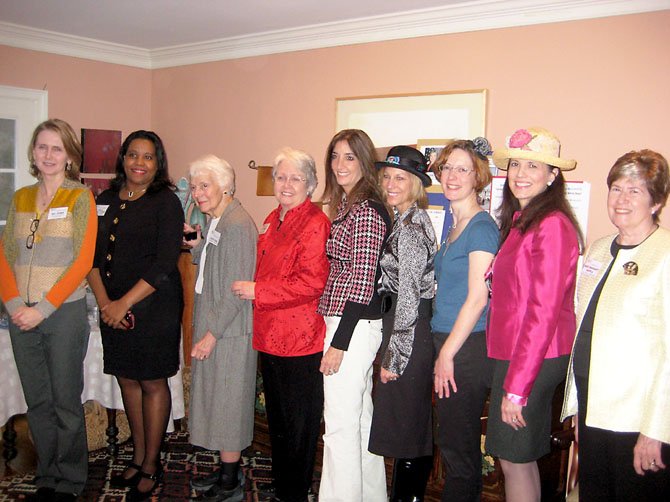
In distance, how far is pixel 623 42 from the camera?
2.83 m

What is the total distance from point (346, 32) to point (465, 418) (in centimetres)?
261

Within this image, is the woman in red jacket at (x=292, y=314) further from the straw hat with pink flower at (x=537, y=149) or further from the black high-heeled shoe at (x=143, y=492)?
the straw hat with pink flower at (x=537, y=149)

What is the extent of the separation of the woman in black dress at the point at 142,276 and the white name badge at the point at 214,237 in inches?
5.7

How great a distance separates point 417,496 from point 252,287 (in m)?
1.07

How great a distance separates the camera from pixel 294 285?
7.72 ft

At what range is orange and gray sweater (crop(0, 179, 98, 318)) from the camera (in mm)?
2547

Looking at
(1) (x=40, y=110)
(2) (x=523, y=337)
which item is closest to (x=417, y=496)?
(2) (x=523, y=337)

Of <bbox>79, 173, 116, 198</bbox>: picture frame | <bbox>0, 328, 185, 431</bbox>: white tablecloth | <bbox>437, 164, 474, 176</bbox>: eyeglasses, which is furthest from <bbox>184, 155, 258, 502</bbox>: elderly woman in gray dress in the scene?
<bbox>79, 173, 116, 198</bbox>: picture frame

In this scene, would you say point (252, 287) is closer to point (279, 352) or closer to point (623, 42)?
point (279, 352)

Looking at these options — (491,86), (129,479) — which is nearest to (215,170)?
(129,479)

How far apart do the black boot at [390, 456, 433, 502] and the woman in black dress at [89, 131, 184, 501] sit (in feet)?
3.57

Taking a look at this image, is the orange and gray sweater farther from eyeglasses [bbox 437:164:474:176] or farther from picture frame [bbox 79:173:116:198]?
picture frame [bbox 79:173:116:198]

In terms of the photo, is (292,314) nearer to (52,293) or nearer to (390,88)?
(52,293)

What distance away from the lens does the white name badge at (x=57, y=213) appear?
2572mm
